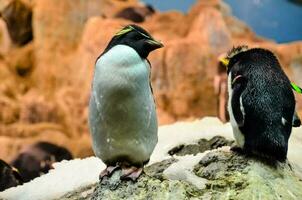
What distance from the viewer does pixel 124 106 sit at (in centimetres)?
161

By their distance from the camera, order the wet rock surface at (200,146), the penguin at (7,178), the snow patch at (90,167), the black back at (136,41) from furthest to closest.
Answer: the penguin at (7,178), the wet rock surface at (200,146), the snow patch at (90,167), the black back at (136,41)

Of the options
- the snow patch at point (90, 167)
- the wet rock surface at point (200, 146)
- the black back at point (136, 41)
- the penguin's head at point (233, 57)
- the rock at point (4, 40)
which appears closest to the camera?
the black back at point (136, 41)

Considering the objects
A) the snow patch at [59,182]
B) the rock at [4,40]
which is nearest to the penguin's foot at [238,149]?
the snow patch at [59,182]

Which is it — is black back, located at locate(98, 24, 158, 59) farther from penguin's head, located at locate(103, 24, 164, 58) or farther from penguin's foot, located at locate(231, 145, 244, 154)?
penguin's foot, located at locate(231, 145, 244, 154)

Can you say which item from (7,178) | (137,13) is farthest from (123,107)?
(137,13)

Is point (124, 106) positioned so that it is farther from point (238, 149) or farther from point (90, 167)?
point (90, 167)

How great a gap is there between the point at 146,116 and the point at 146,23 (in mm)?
4858

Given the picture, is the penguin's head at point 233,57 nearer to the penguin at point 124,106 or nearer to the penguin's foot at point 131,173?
the penguin at point 124,106

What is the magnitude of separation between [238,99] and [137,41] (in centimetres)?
41

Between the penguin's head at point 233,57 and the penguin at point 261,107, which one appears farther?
the penguin's head at point 233,57

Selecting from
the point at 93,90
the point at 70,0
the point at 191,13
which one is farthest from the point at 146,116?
the point at 70,0

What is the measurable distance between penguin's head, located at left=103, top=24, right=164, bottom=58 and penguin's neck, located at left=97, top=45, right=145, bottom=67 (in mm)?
28

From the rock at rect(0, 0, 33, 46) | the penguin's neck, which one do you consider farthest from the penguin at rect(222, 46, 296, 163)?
the rock at rect(0, 0, 33, 46)

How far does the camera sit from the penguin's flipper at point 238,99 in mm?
1757
